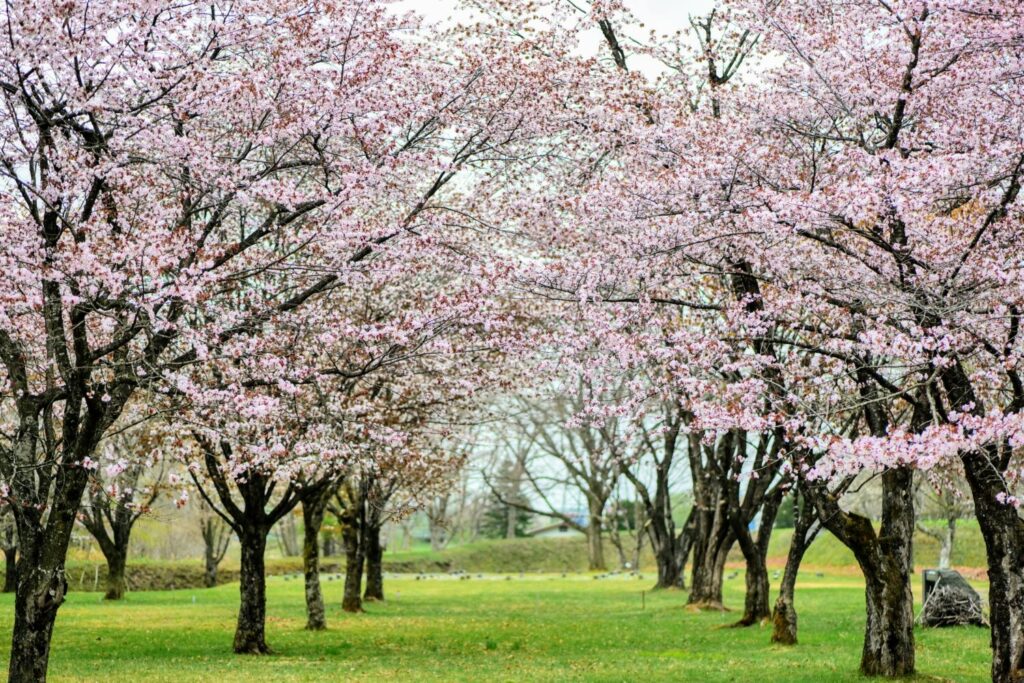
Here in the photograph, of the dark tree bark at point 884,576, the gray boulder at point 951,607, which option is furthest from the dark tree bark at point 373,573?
the dark tree bark at point 884,576

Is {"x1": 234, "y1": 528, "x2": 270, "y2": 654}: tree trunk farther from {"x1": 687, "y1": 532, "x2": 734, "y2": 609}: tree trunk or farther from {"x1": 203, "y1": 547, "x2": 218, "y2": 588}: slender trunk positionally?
{"x1": 203, "y1": 547, "x2": 218, "y2": 588}: slender trunk

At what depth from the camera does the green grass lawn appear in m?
14.9

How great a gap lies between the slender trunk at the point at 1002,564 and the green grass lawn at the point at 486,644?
7.17 feet

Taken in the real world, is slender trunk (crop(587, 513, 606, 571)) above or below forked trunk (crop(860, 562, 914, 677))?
below

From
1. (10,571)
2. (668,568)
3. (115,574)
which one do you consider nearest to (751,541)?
(668,568)

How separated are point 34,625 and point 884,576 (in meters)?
10.6

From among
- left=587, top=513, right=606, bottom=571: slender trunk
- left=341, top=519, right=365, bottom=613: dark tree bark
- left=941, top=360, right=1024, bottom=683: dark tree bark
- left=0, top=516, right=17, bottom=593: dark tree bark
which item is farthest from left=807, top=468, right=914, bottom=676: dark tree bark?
left=587, top=513, right=606, bottom=571: slender trunk

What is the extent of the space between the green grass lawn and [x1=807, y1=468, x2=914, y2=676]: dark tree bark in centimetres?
43

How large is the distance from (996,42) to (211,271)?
29.9ft

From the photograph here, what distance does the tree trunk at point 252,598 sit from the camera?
1819 centimetres

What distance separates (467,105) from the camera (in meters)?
14.0

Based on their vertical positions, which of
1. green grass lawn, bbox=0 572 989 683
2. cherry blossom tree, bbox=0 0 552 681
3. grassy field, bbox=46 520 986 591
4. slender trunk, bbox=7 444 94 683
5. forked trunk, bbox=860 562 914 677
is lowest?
grassy field, bbox=46 520 986 591

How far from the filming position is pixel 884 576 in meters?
13.9

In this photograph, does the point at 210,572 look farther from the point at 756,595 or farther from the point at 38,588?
the point at 38,588
